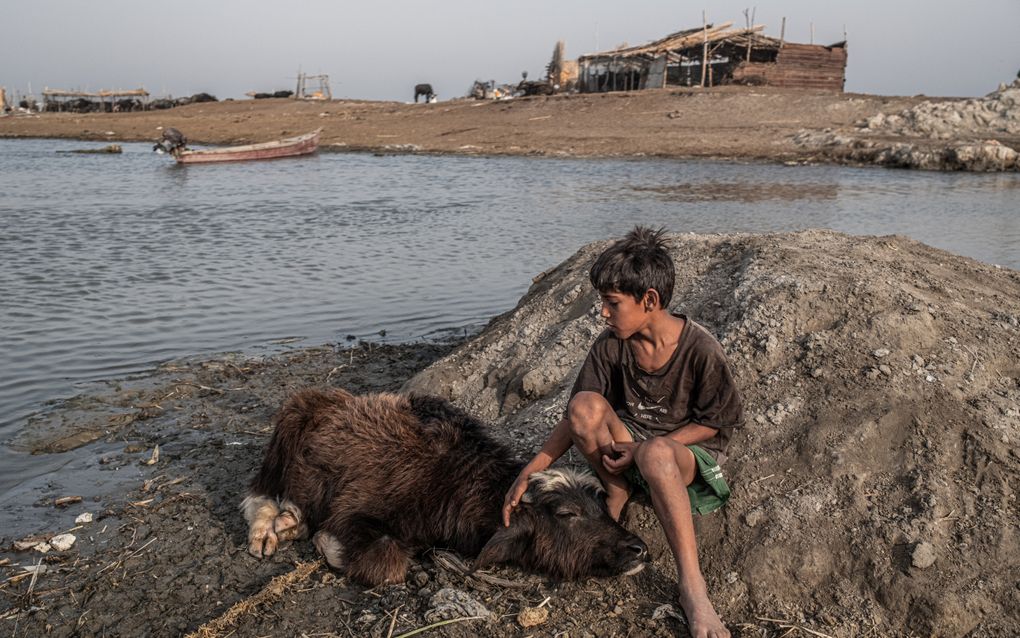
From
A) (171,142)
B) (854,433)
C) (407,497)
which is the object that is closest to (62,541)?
(407,497)

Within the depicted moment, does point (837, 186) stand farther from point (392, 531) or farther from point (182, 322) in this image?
point (392, 531)

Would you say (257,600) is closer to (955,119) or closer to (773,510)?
(773,510)

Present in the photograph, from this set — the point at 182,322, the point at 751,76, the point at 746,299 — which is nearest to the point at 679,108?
the point at 751,76

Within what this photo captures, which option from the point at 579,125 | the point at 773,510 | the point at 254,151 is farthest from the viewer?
the point at 579,125

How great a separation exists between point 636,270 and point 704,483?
110 cm

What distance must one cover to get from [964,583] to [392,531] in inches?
103

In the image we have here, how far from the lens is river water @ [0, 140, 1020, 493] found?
9375 millimetres

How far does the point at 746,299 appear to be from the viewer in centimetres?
543

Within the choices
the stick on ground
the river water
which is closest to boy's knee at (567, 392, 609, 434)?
the stick on ground

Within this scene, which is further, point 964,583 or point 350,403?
point 350,403

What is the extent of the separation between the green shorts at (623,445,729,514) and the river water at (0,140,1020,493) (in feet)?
13.9

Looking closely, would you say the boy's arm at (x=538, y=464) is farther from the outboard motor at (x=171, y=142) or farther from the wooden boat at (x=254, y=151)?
the wooden boat at (x=254, y=151)

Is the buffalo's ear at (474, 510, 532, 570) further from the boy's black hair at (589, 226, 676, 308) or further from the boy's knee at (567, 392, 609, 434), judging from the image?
the boy's black hair at (589, 226, 676, 308)

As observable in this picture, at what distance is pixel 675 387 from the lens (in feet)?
13.2
